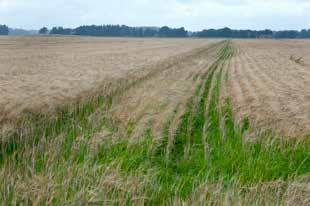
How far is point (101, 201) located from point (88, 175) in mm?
964

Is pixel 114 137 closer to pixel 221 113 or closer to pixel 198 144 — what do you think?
pixel 198 144

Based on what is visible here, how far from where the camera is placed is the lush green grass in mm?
5785

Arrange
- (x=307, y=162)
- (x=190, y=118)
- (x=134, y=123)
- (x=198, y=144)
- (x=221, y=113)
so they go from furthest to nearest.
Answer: (x=221, y=113) < (x=190, y=118) < (x=134, y=123) < (x=198, y=144) < (x=307, y=162)

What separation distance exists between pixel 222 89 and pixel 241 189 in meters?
11.9

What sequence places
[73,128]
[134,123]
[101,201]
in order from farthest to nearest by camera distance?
[134,123] < [73,128] < [101,201]

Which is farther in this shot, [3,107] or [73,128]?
[3,107]

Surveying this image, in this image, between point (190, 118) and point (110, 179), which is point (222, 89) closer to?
point (190, 118)

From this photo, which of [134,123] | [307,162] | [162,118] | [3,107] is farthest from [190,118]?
[3,107]

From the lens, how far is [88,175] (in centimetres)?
639

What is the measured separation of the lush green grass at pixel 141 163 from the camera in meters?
5.79

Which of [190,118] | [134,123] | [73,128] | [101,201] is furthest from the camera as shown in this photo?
[190,118]

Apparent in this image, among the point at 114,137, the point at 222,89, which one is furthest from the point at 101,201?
the point at 222,89

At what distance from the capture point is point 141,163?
749cm

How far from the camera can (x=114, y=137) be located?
29.5 feet
